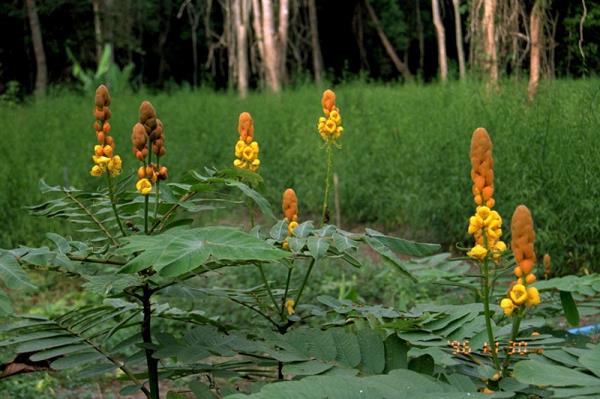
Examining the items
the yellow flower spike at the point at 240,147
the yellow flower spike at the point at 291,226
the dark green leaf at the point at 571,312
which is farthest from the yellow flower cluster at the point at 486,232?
the yellow flower spike at the point at 240,147

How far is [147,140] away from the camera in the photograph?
1.54 metres

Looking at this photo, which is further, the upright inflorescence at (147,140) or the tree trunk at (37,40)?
the tree trunk at (37,40)

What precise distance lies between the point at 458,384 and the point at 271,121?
31.1ft

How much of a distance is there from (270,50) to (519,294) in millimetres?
15542

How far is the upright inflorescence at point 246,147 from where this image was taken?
1815 mm

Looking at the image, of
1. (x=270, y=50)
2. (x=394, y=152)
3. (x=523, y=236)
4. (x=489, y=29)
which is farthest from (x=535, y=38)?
(x=270, y=50)

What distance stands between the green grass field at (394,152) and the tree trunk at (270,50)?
3567 millimetres

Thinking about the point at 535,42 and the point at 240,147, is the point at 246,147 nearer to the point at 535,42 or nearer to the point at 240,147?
the point at 240,147

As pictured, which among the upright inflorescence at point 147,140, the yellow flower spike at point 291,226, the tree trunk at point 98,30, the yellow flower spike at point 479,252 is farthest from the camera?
the tree trunk at point 98,30

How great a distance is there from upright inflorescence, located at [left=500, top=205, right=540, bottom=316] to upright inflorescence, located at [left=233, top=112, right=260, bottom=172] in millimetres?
771

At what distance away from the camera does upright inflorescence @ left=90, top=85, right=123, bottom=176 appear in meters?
1.57

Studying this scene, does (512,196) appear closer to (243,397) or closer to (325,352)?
(325,352)

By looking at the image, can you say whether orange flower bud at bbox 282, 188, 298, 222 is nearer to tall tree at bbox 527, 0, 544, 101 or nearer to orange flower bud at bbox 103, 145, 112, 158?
orange flower bud at bbox 103, 145, 112, 158

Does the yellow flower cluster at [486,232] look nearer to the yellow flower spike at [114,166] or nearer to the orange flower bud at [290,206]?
the orange flower bud at [290,206]
